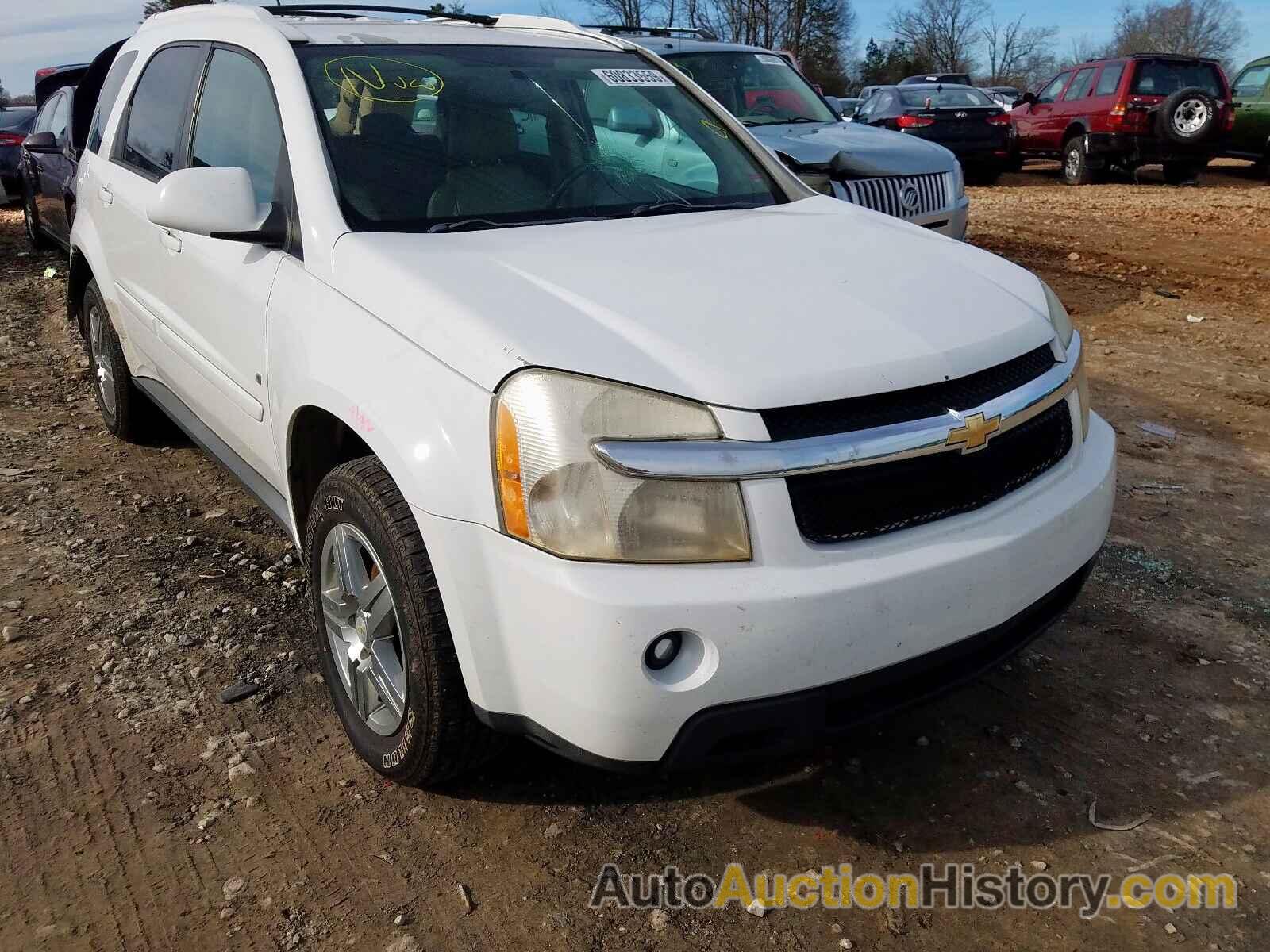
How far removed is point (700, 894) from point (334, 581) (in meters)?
1.15

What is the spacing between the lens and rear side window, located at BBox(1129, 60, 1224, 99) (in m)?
14.2

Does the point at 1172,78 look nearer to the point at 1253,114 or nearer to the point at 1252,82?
the point at 1253,114

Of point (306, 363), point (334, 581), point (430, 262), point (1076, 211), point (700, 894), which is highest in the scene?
point (430, 262)

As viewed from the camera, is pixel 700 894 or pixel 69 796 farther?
pixel 69 796

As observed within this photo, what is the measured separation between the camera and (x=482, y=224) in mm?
2824

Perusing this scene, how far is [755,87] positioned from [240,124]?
536 centimetres

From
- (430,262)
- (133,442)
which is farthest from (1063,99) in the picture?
(430,262)

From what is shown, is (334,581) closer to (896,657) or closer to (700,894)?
(700,894)

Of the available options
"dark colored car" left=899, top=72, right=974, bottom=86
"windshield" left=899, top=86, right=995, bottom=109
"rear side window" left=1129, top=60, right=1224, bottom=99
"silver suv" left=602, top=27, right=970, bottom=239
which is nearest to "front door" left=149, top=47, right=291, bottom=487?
"silver suv" left=602, top=27, right=970, bottom=239

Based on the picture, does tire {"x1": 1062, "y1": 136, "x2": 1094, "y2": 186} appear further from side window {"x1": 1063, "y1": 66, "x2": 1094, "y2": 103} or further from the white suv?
the white suv

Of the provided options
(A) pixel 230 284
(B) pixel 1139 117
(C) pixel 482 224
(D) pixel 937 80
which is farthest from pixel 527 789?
(D) pixel 937 80

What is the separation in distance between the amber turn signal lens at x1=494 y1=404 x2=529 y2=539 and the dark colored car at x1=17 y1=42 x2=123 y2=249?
222 inches

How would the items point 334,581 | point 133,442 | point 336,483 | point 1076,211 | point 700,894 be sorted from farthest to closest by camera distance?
point 1076,211 < point 133,442 < point 334,581 < point 336,483 < point 700,894

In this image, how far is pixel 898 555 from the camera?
6.85 feet
